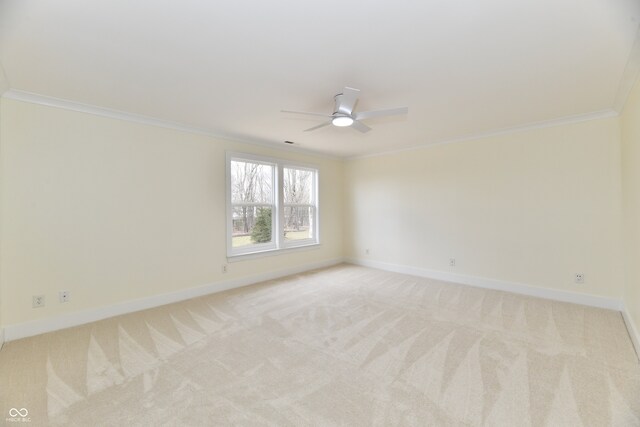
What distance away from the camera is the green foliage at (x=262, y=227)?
4.79m

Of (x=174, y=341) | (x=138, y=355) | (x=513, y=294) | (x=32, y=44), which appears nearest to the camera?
(x=32, y=44)

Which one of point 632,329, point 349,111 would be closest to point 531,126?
point 632,329

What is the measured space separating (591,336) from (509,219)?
1784mm

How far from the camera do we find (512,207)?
4027mm

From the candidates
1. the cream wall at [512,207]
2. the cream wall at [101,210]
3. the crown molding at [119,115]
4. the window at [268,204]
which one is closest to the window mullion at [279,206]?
the window at [268,204]

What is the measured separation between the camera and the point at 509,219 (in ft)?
13.3

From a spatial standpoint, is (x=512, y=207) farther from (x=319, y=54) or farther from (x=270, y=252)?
(x=270, y=252)

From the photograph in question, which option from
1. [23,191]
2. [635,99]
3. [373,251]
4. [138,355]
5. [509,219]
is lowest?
[138,355]

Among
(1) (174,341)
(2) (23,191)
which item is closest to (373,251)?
(1) (174,341)

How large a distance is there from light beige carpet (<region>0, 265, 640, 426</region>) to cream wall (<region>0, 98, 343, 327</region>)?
19.4 inches

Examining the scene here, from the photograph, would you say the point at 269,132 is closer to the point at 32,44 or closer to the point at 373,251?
the point at 32,44

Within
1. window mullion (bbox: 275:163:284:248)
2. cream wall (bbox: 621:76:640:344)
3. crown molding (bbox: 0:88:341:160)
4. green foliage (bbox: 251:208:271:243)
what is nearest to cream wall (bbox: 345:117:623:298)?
cream wall (bbox: 621:76:640:344)

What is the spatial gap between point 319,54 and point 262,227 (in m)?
3.31

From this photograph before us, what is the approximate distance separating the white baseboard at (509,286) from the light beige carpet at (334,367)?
0.18m
